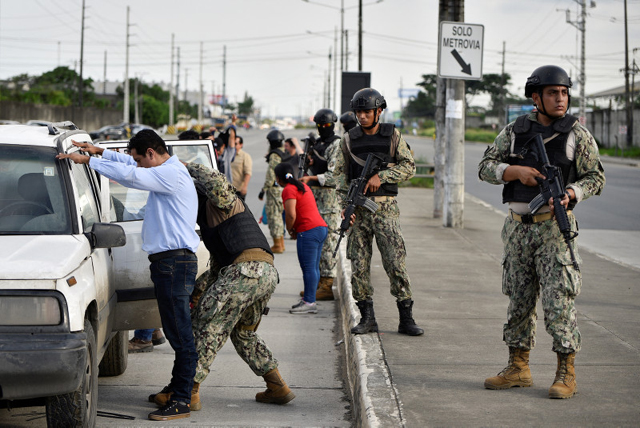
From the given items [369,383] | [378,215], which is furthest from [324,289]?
[369,383]

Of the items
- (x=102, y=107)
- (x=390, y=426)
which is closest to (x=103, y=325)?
(x=390, y=426)

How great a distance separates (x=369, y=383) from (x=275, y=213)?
769cm

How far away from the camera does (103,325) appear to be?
16.4 feet

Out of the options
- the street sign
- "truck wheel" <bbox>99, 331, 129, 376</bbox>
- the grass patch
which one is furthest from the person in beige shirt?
the grass patch

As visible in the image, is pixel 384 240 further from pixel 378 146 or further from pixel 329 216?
pixel 329 216

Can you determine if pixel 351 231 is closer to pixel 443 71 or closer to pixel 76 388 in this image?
pixel 76 388

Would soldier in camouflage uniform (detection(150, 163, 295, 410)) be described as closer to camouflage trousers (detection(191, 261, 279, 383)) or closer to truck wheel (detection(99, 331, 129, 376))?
camouflage trousers (detection(191, 261, 279, 383))

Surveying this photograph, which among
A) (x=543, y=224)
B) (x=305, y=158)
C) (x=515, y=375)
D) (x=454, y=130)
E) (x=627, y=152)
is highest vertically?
(x=627, y=152)

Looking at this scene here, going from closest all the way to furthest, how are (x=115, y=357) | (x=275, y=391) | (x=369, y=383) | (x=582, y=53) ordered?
(x=369, y=383)
(x=275, y=391)
(x=115, y=357)
(x=582, y=53)

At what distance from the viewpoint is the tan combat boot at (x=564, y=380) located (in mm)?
5020

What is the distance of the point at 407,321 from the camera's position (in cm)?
689

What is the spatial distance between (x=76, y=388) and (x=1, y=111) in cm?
5583

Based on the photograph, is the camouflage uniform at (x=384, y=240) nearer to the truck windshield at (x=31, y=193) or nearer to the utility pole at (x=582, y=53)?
the truck windshield at (x=31, y=193)

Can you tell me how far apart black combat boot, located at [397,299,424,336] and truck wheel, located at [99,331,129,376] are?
230 centimetres
